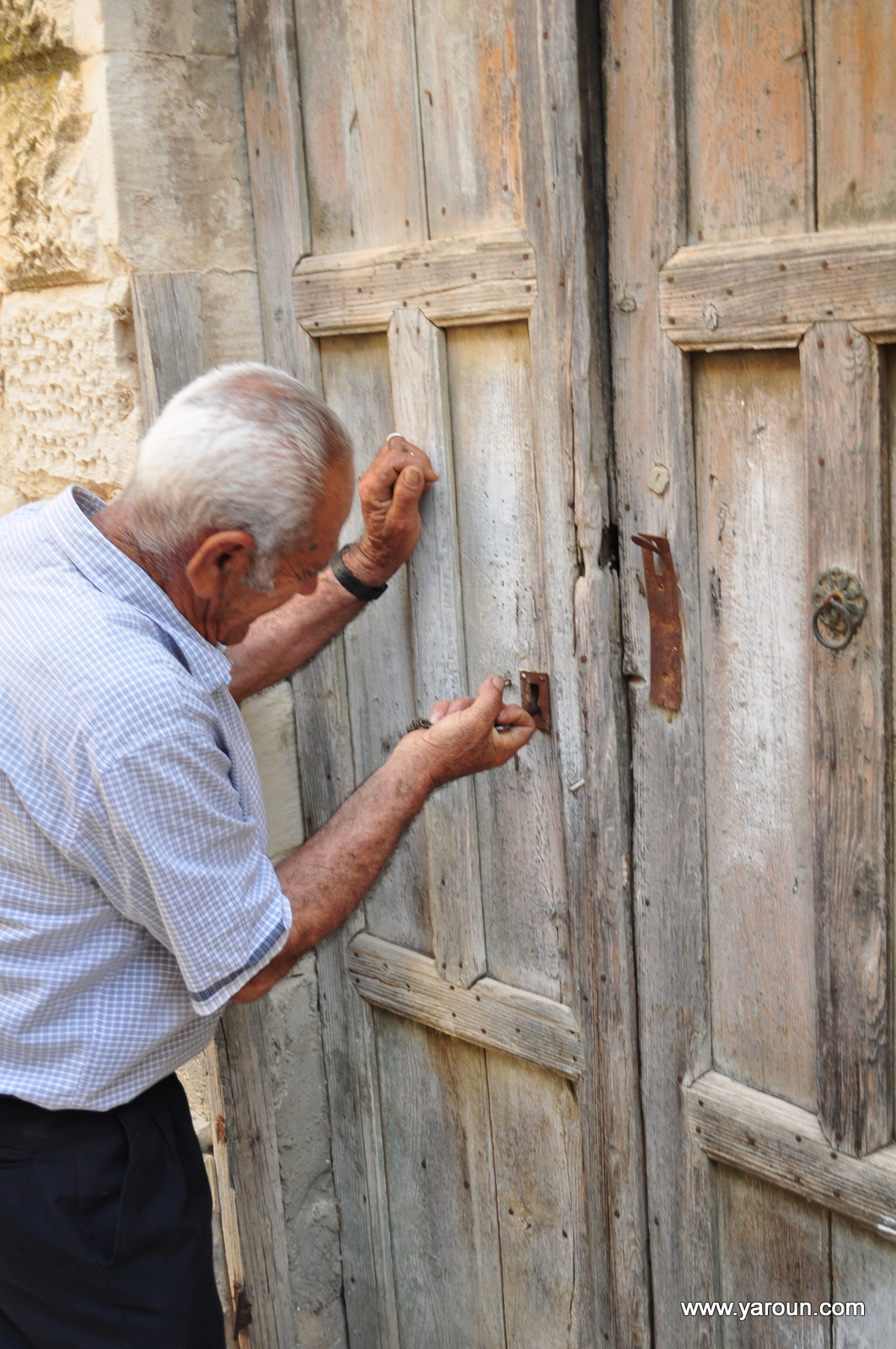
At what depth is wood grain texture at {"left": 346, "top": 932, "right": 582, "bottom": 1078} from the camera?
203 centimetres

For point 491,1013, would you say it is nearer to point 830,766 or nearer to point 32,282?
point 830,766

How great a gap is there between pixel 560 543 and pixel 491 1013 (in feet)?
2.55

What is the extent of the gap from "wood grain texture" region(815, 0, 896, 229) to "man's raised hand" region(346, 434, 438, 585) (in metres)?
0.73

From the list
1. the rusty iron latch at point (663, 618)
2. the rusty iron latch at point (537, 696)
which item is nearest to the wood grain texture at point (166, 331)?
the rusty iron latch at point (537, 696)

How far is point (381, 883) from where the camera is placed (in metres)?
2.34

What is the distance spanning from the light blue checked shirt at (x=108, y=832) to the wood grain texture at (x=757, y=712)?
589mm

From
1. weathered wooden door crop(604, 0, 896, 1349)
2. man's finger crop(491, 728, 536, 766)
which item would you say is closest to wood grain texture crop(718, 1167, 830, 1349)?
weathered wooden door crop(604, 0, 896, 1349)

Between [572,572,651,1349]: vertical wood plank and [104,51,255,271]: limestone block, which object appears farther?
[104,51,255,271]: limestone block

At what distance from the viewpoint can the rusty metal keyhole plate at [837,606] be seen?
1.49 metres

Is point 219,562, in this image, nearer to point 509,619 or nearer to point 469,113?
point 509,619

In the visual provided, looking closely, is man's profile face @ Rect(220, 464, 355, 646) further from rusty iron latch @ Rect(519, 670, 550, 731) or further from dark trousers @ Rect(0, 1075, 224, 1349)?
dark trousers @ Rect(0, 1075, 224, 1349)

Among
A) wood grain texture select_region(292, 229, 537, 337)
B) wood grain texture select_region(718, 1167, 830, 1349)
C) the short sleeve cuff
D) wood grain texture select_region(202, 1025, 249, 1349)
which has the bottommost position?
wood grain texture select_region(202, 1025, 249, 1349)

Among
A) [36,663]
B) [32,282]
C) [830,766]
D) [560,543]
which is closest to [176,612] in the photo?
[36,663]

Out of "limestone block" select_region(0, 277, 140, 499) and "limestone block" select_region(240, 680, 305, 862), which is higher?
"limestone block" select_region(0, 277, 140, 499)
